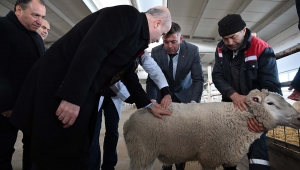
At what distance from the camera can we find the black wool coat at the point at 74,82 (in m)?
0.82

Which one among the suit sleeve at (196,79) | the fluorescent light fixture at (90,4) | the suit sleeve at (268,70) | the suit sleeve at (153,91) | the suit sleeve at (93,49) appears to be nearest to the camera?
the suit sleeve at (93,49)

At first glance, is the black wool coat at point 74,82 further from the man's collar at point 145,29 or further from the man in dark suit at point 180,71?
the man in dark suit at point 180,71

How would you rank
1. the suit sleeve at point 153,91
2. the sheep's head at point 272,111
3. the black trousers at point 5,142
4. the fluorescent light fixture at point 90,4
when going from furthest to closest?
the fluorescent light fixture at point 90,4
the suit sleeve at point 153,91
the sheep's head at point 272,111
the black trousers at point 5,142

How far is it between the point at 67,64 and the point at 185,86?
1454 mm

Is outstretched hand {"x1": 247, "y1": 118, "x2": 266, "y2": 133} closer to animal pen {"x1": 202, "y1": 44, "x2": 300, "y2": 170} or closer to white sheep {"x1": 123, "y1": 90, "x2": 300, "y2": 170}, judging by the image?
white sheep {"x1": 123, "y1": 90, "x2": 300, "y2": 170}

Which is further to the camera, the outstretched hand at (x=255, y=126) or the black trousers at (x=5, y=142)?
the outstretched hand at (x=255, y=126)

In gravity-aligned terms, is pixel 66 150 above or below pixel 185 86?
below

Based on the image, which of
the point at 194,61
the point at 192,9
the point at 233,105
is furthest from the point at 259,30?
the point at 233,105

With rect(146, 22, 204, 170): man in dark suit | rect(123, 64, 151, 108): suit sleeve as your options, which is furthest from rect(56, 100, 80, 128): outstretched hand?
rect(146, 22, 204, 170): man in dark suit

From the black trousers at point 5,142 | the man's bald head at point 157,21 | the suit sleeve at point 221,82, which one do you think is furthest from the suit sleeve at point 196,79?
the black trousers at point 5,142

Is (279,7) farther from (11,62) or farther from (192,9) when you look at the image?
(11,62)

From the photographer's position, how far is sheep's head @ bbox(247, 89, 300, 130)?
1440 millimetres

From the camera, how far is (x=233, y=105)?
1.60m

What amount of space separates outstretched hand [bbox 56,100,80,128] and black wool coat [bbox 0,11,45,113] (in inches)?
30.2
